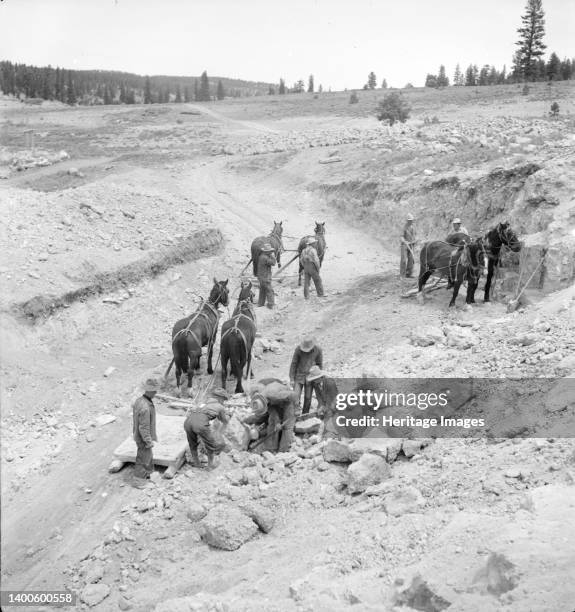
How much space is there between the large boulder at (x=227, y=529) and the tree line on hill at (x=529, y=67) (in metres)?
14.8

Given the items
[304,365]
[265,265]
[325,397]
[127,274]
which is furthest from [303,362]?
[127,274]

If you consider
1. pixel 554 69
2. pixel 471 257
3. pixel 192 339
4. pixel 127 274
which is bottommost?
pixel 192 339

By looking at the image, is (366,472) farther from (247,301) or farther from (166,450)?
(247,301)

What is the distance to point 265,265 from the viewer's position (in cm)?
1589

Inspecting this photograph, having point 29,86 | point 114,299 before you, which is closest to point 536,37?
point 114,299

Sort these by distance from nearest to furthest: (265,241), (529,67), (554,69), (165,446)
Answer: (165,446) → (265,241) → (529,67) → (554,69)

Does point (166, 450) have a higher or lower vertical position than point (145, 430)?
lower

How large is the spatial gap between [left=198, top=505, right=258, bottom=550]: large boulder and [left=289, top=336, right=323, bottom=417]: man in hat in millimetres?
2776

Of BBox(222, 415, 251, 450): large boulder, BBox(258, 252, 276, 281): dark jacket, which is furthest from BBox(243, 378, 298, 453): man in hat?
BBox(258, 252, 276, 281): dark jacket

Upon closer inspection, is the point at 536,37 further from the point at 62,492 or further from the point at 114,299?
the point at 62,492

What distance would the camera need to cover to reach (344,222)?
24.4 meters

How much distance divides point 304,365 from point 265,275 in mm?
6017

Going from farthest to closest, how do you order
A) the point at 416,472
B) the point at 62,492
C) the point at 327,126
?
1. the point at 327,126
2. the point at 62,492
3. the point at 416,472

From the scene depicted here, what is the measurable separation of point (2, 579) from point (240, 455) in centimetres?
346
